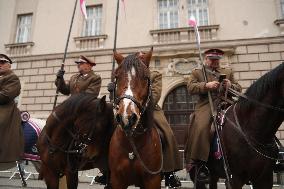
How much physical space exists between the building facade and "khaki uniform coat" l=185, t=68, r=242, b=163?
274 inches

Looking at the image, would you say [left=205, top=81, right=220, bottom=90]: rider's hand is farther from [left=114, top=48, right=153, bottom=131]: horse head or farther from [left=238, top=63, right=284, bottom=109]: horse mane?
[left=114, top=48, right=153, bottom=131]: horse head

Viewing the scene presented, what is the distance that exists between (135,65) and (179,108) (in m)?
9.19

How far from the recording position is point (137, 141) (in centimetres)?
317

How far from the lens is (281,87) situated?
3.43 metres

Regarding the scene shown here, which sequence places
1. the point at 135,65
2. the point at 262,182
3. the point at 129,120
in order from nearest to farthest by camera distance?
the point at 129,120, the point at 135,65, the point at 262,182

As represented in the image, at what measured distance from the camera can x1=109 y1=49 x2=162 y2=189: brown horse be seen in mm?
2883

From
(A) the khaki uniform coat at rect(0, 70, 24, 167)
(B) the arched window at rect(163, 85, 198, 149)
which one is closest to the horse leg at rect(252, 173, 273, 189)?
(A) the khaki uniform coat at rect(0, 70, 24, 167)

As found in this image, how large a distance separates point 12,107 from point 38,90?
28.4 ft

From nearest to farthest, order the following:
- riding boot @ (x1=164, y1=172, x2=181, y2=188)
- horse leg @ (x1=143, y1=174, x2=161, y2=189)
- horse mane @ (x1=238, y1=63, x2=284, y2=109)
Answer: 1. horse leg @ (x1=143, y1=174, x2=161, y2=189)
2. horse mane @ (x1=238, y1=63, x2=284, y2=109)
3. riding boot @ (x1=164, y1=172, x2=181, y2=188)

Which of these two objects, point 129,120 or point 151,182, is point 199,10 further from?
point 129,120

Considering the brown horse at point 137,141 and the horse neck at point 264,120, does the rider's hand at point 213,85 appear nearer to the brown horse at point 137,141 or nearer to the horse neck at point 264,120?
the horse neck at point 264,120

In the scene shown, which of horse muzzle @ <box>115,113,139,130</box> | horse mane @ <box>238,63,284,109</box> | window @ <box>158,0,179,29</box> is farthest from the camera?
window @ <box>158,0,179,29</box>

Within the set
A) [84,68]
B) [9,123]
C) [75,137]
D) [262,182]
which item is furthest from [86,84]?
[262,182]

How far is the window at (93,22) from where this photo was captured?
13859 mm
